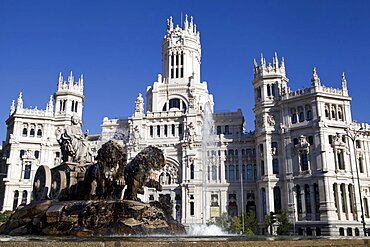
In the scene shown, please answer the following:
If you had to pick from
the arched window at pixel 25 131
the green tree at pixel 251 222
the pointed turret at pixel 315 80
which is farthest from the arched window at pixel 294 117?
the arched window at pixel 25 131

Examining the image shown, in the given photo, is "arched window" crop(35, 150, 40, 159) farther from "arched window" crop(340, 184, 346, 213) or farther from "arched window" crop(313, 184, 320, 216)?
"arched window" crop(340, 184, 346, 213)

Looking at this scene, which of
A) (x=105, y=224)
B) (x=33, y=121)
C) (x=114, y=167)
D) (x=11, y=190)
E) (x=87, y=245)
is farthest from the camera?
(x=33, y=121)

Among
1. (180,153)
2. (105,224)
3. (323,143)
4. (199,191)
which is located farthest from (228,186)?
(105,224)

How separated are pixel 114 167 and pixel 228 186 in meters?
46.5

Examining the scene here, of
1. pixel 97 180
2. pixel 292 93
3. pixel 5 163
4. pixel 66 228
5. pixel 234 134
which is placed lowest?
pixel 66 228

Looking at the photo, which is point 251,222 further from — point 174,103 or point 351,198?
point 174,103

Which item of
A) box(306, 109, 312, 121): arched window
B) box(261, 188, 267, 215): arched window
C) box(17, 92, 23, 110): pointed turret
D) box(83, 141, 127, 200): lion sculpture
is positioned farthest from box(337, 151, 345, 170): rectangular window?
box(17, 92, 23, 110): pointed turret

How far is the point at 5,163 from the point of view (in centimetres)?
7106

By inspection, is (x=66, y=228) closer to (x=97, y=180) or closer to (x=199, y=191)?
(x=97, y=180)

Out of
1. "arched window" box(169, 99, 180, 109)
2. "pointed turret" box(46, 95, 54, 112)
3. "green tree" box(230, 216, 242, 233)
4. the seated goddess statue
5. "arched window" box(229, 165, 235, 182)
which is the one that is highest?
"arched window" box(169, 99, 180, 109)

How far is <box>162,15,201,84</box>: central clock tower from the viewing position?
79738 millimetres

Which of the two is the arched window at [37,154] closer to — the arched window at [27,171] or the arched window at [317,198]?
the arched window at [27,171]

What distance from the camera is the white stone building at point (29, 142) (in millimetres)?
66000

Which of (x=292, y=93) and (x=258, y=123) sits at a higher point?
(x=292, y=93)
